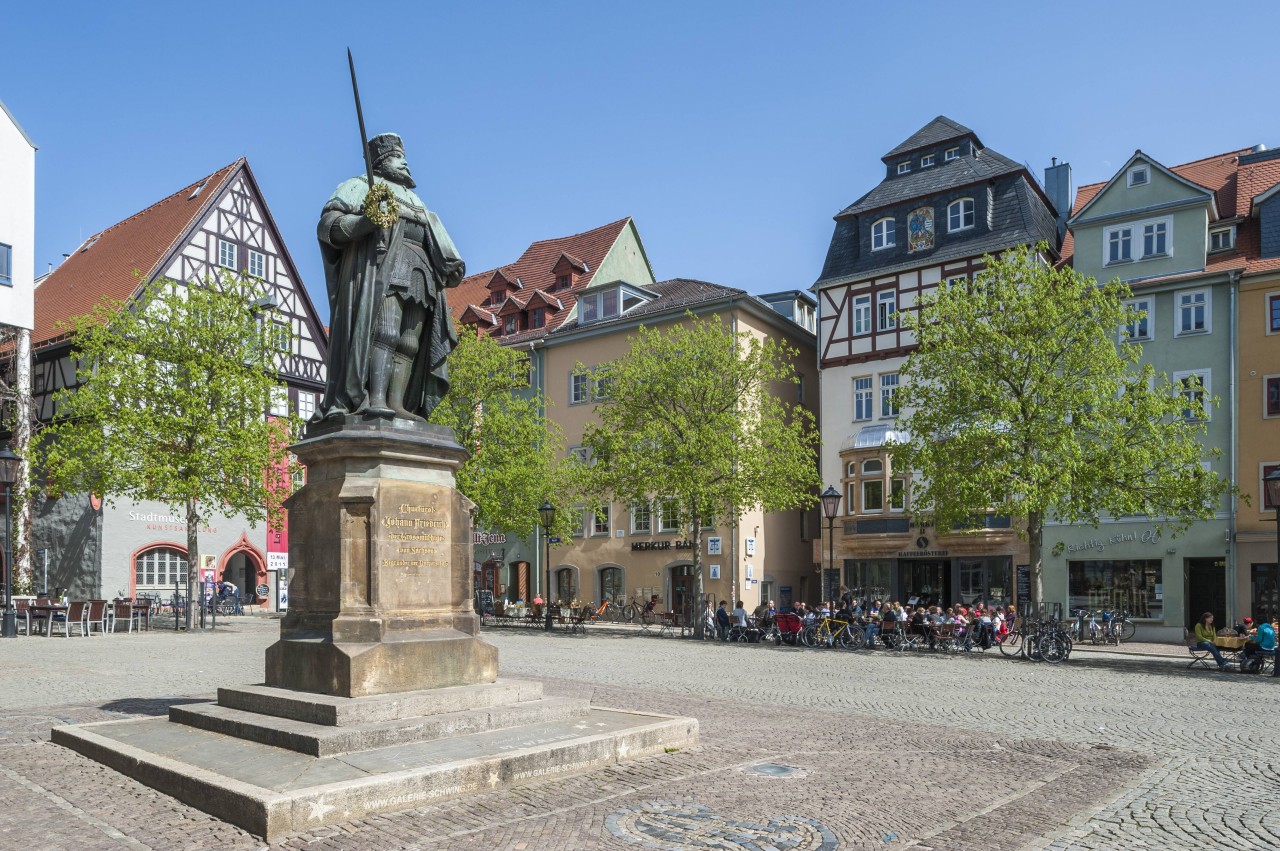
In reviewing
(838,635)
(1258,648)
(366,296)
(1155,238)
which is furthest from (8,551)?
(1155,238)

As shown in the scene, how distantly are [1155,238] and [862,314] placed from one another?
31.7 feet

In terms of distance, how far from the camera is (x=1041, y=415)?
82.0 feet

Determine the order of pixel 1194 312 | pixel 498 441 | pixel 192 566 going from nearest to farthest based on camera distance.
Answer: pixel 192 566, pixel 1194 312, pixel 498 441

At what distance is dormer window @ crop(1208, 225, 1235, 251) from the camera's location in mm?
33062

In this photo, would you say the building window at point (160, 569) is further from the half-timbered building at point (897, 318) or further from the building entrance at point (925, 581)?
the building entrance at point (925, 581)

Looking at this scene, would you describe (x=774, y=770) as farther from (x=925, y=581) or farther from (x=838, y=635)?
(x=925, y=581)

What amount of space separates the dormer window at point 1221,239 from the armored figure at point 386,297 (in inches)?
1178

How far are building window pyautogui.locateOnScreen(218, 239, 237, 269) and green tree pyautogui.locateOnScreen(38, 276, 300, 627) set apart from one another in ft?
32.2

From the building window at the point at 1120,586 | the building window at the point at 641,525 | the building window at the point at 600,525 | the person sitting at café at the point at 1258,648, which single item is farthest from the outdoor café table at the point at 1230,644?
the building window at the point at 600,525

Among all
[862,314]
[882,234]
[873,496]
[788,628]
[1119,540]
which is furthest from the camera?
[882,234]

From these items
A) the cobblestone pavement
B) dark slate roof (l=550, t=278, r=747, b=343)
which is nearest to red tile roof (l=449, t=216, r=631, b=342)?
dark slate roof (l=550, t=278, r=747, b=343)

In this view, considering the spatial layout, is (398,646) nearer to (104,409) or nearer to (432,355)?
(432,355)

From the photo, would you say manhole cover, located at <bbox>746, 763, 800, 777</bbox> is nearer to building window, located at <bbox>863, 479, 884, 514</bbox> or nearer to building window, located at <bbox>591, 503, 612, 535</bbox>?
building window, located at <bbox>863, 479, 884, 514</bbox>

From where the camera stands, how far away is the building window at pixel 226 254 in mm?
40250
